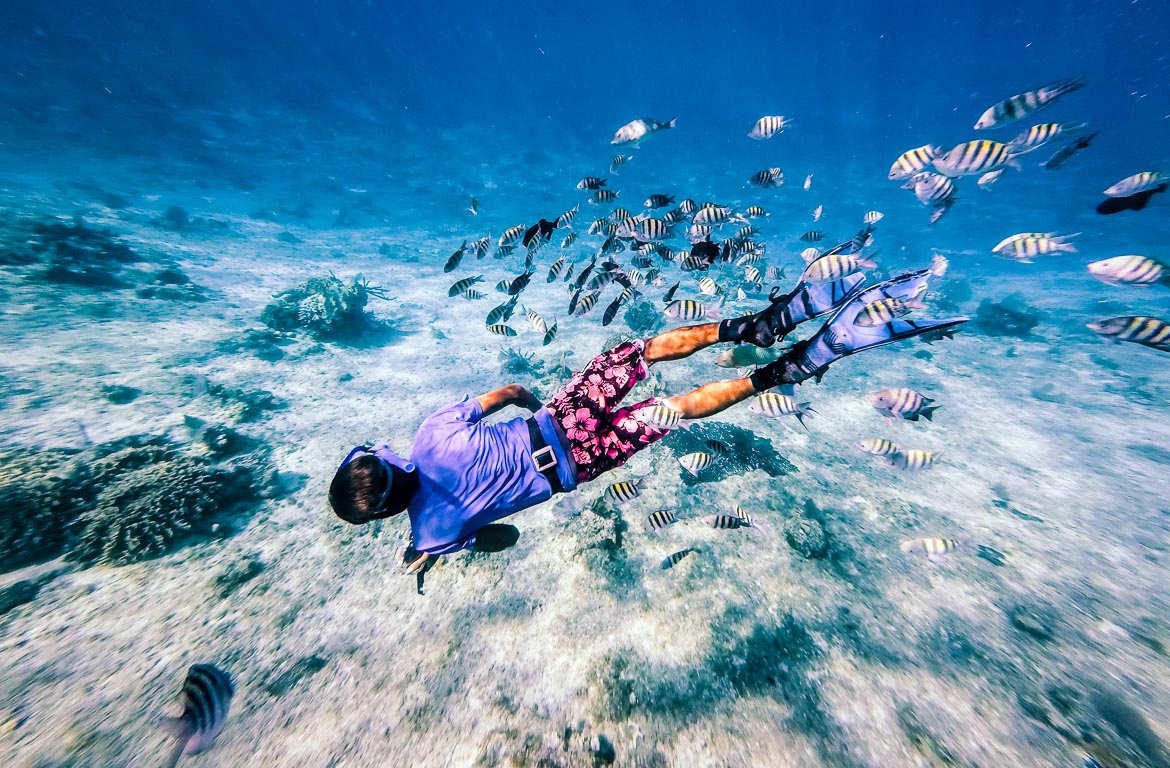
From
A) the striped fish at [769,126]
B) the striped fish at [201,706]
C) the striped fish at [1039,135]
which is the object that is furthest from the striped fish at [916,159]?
the striped fish at [201,706]

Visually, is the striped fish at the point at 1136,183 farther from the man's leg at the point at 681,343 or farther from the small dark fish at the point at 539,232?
the small dark fish at the point at 539,232

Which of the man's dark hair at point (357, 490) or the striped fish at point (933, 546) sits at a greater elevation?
the man's dark hair at point (357, 490)

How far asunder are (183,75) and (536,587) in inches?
1595

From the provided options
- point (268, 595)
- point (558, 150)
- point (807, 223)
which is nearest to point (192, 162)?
point (558, 150)

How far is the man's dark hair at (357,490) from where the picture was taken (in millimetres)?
2369

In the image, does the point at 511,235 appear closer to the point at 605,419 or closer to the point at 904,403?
the point at 605,419

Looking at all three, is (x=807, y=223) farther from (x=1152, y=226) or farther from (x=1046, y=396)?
(x=1046, y=396)

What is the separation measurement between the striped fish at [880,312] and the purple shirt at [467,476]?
2.81 metres

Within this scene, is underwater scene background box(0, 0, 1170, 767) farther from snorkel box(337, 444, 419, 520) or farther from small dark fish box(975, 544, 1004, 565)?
snorkel box(337, 444, 419, 520)

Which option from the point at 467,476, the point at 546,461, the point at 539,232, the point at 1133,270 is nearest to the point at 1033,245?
the point at 1133,270

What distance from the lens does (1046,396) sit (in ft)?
33.9

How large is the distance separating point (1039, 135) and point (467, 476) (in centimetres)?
849

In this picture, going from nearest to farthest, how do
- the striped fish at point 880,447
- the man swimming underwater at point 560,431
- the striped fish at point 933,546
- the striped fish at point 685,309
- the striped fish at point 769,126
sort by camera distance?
the man swimming underwater at point 560,431
the striped fish at point 933,546
the striped fish at point 880,447
the striped fish at point 685,309
the striped fish at point 769,126

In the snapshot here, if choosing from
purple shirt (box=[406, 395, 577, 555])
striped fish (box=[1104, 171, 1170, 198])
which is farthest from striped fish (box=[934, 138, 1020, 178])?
purple shirt (box=[406, 395, 577, 555])
